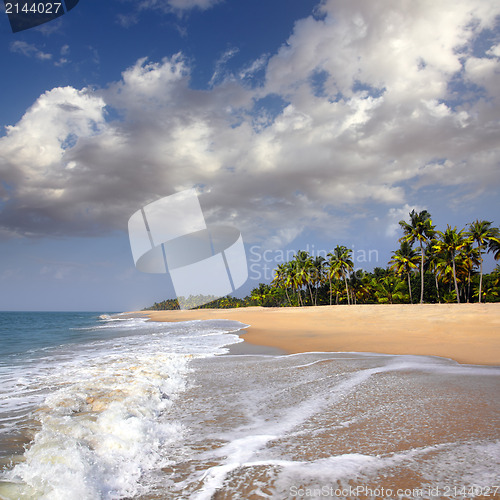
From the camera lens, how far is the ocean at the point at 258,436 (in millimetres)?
2656

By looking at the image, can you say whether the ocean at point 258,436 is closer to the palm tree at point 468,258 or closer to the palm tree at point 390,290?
the palm tree at point 468,258

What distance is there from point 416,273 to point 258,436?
60.8 metres

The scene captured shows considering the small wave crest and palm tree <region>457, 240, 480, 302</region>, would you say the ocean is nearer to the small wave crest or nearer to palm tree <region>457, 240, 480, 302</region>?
the small wave crest

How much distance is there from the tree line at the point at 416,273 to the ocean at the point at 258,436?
43.6 m

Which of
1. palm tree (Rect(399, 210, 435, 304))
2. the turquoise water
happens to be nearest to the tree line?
palm tree (Rect(399, 210, 435, 304))

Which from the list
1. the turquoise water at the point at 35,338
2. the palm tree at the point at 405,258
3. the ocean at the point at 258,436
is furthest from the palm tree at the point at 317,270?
the ocean at the point at 258,436

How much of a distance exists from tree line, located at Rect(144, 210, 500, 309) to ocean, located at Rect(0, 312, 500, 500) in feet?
143

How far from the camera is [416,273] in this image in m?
57.0

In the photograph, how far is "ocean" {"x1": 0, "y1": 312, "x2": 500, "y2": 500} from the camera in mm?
2656

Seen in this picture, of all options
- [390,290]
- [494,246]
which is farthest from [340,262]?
[494,246]

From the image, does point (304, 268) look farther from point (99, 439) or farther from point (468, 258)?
point (99, 439)

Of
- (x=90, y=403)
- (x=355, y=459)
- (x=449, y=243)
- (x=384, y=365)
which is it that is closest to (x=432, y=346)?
(x=384, y=365)

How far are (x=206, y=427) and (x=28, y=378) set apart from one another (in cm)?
672

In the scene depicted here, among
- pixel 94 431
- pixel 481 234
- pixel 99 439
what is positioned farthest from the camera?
pixel 481 234
